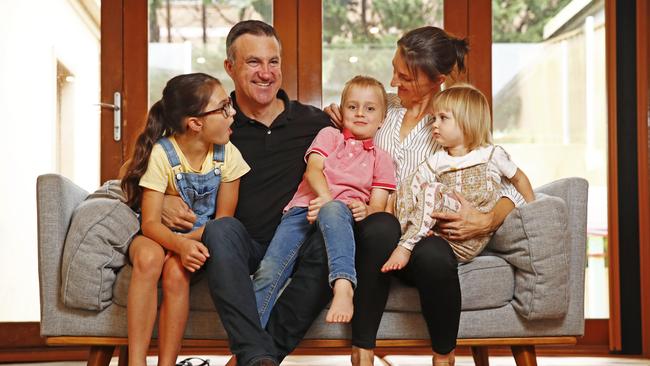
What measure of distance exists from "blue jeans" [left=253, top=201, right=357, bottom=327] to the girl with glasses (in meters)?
0.20

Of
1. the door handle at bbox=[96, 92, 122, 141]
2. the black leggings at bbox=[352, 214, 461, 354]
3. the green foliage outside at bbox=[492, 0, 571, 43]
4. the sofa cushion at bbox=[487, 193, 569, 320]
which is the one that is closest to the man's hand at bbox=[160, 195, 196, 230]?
the black leggings at bbox=[352, 214, 461, 354]

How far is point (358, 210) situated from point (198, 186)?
49cm

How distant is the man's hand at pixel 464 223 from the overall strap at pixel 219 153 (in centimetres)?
67

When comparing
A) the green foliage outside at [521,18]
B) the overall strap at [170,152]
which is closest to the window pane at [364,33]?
the green foliage outside at [521,18]

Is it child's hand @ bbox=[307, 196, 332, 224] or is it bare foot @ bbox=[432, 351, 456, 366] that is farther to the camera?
child's hand @ bbox=[307, 196, 332, 224]

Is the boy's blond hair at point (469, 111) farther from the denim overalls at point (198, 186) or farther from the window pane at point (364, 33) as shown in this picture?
the window pane at point (364, 33)

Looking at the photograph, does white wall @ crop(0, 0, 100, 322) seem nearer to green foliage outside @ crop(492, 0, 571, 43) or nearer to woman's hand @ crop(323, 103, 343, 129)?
woman's hand @ crop(323, 103, 343, 129)

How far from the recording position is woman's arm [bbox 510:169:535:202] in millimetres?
2500

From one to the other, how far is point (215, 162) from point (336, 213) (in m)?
0.45

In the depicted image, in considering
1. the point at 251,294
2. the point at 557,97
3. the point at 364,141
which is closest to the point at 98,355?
the point at 251,294

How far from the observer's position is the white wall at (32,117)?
11.6 ft

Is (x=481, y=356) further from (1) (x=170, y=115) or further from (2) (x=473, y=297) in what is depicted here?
(1) (x=170, y=115)

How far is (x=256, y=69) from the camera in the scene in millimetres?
2723

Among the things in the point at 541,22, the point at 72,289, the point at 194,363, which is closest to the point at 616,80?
the point at 541,22
